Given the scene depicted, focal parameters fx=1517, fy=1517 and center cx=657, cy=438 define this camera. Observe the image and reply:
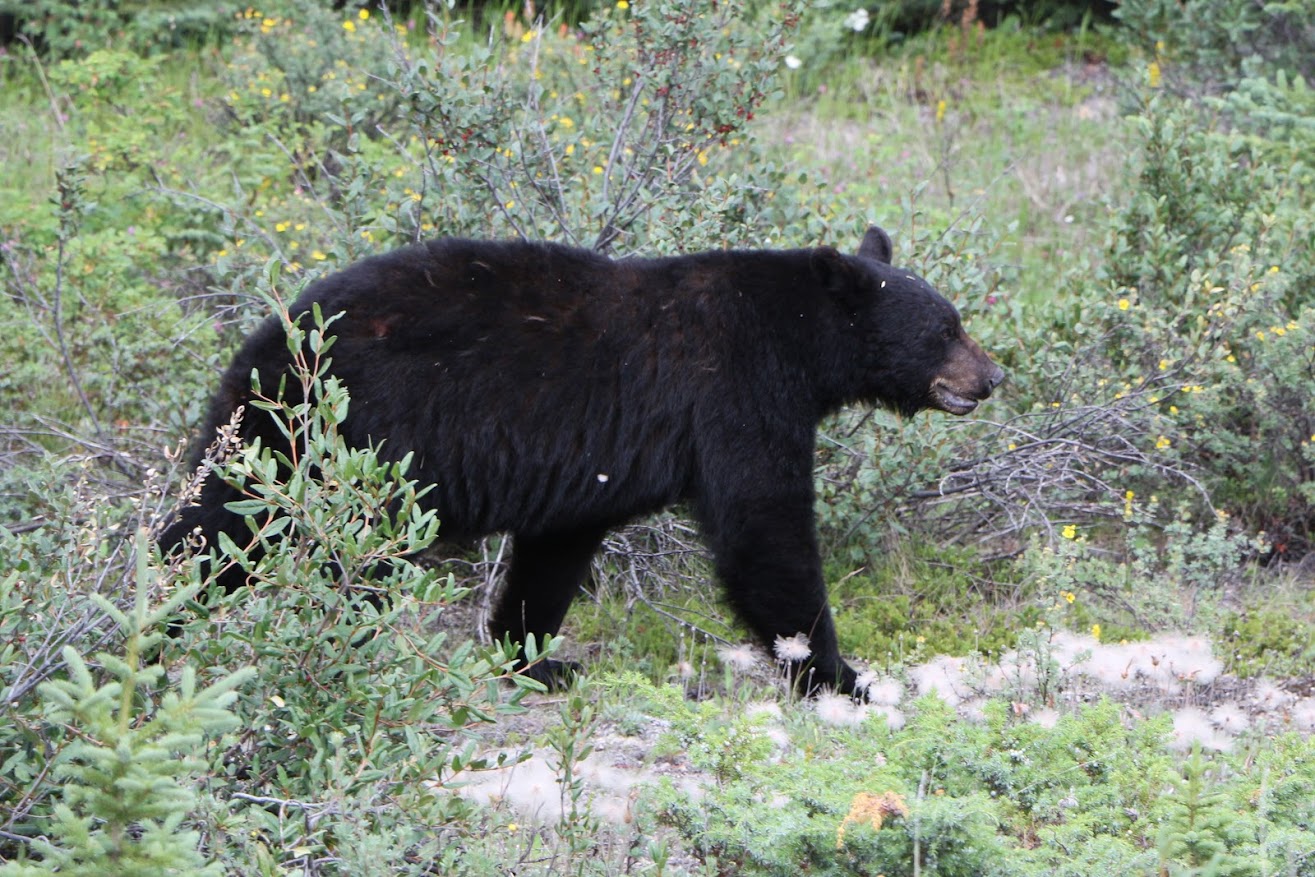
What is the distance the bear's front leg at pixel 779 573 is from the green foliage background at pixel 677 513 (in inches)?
11.1

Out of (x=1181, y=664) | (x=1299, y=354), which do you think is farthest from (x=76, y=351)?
(x=1299, y=354)

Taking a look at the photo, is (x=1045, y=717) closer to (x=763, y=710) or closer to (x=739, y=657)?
(x=763, y=710)

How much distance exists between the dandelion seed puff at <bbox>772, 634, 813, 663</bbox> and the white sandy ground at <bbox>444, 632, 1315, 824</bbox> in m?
0.16

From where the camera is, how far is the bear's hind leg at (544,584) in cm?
541

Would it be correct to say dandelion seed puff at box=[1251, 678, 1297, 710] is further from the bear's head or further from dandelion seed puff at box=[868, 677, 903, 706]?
the bear's head

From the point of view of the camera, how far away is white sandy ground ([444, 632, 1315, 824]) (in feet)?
13.7

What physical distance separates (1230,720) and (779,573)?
56.7 inches

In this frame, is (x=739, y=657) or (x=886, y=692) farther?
(x=739, y=657)

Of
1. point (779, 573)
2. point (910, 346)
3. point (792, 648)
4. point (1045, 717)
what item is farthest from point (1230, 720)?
point (910, 346)

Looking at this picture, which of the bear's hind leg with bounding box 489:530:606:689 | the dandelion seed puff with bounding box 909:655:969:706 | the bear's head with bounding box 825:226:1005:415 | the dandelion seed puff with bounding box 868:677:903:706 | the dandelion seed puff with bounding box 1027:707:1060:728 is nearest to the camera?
the dandelion seed puff with bounding box 1027:707:1060:728

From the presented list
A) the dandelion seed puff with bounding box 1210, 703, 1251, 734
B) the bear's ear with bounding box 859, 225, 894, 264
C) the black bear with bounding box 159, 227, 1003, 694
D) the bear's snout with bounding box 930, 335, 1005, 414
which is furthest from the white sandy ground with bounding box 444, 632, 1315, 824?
the bear's ear with bounding box 859, 225, 894, 264

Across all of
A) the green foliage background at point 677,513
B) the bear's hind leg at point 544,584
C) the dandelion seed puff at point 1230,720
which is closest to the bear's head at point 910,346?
the green foliage background at point 677,513

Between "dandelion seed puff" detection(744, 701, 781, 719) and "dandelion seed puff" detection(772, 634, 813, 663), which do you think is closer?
"dandelion seed puff" detection(744, 701, 781, 719)

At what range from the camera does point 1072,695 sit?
480 centimetres
